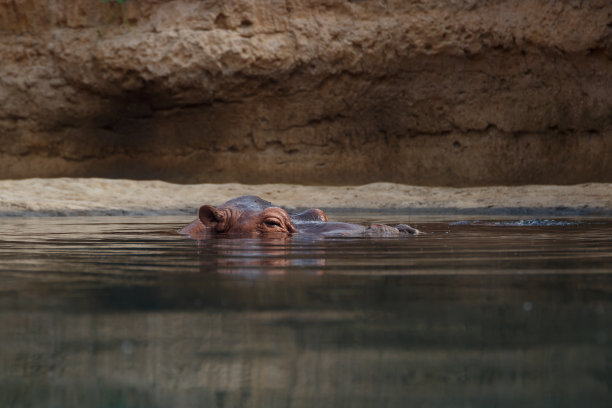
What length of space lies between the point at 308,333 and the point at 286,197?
1181 centimetres

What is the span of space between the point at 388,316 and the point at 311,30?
15.9m

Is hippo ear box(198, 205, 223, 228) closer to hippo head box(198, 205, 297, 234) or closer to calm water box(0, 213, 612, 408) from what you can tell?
hippo head box(198, 205, 297, 234)

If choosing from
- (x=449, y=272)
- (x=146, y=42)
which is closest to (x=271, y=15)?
(x=146, y=42)

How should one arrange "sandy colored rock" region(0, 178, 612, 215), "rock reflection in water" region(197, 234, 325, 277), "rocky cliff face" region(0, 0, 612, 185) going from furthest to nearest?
"rocky cliff face" region(0, 0, 612, 185)
"sandy colored rock" region(0, 178, 612, 215)
"rock reflection in water" region(197, 234, 325, 277)

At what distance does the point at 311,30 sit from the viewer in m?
17.2

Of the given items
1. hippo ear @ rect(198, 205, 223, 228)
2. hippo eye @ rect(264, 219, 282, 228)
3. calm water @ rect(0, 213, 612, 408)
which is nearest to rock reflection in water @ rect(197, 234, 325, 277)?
calm water @ rect(0, 213, 612, 408)

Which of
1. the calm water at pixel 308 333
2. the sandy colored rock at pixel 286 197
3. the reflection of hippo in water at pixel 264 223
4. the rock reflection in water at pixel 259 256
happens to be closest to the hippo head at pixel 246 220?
the reflection of hippo in water at pixel 264 223

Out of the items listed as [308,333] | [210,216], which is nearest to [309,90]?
[210,216]

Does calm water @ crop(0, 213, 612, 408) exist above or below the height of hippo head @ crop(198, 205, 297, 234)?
below

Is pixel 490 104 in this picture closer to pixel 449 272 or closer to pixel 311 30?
pixel 311 30

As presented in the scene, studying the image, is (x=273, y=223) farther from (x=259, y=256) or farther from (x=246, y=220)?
(x=259, y=256)

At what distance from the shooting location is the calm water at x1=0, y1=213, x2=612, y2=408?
49.5 inches

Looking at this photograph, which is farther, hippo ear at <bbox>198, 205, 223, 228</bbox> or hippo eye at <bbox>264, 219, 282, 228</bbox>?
hippo ear at <bbox>198, 205, 223, 228</bbox>

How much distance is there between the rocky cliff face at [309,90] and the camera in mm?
16688
